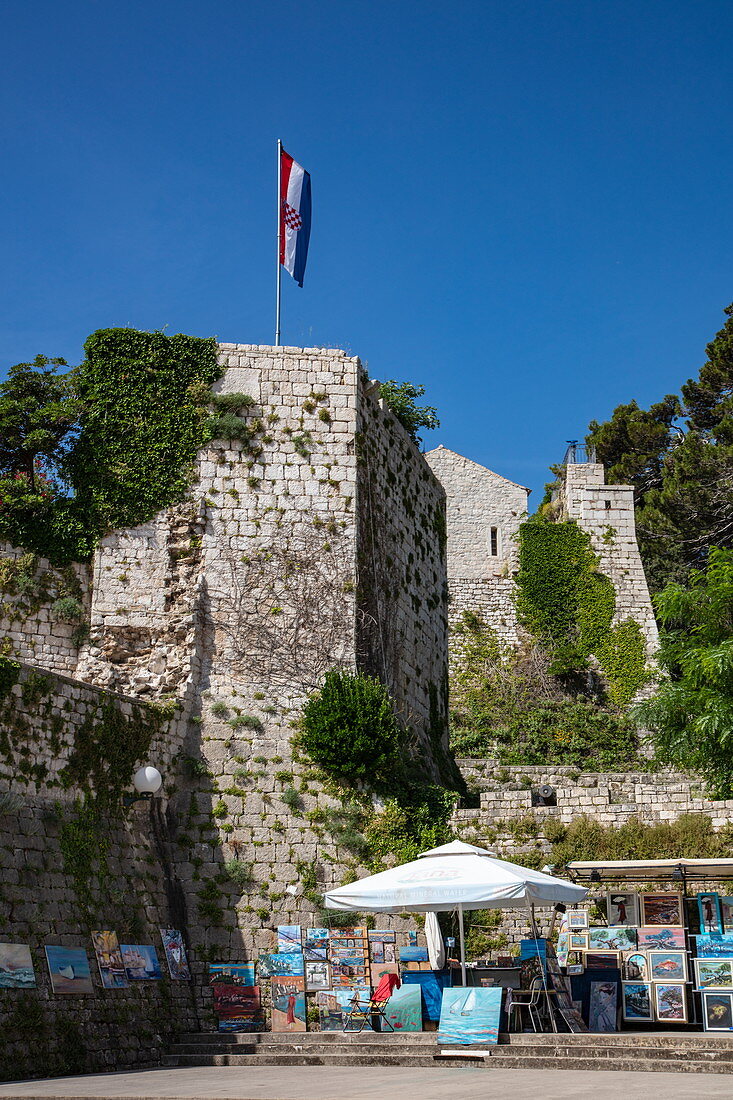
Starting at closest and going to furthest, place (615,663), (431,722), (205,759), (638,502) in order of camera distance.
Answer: (205,759)
(431,722)
(615,663)
(638,502)

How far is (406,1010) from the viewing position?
13195 millimetres

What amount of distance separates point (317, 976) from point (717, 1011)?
16.0 feet

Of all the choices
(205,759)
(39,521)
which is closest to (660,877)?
(205,759)

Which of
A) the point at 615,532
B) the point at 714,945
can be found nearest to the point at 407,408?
the point at 615,532

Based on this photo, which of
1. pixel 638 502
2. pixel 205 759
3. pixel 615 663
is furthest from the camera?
pixel 638 502

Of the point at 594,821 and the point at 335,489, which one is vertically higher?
the point at 335,489

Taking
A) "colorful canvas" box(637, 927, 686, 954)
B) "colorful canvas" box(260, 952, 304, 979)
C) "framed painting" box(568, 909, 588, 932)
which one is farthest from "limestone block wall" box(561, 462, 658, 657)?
"colorful canvas" box(260, 952, 304, 979)

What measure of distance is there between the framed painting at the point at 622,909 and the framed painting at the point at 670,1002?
1907 millimetres

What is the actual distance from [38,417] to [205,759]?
242 inches

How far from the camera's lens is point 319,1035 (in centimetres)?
1331

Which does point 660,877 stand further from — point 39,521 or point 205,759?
point 39,521

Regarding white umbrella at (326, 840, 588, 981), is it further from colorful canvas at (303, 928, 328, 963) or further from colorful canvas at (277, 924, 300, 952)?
colorful canvas at (277, 924, 300, 952)

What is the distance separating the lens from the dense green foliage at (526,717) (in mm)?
28734

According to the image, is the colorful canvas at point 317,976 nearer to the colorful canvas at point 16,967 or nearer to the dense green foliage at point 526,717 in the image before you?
the colorful canvas at point 16,967
